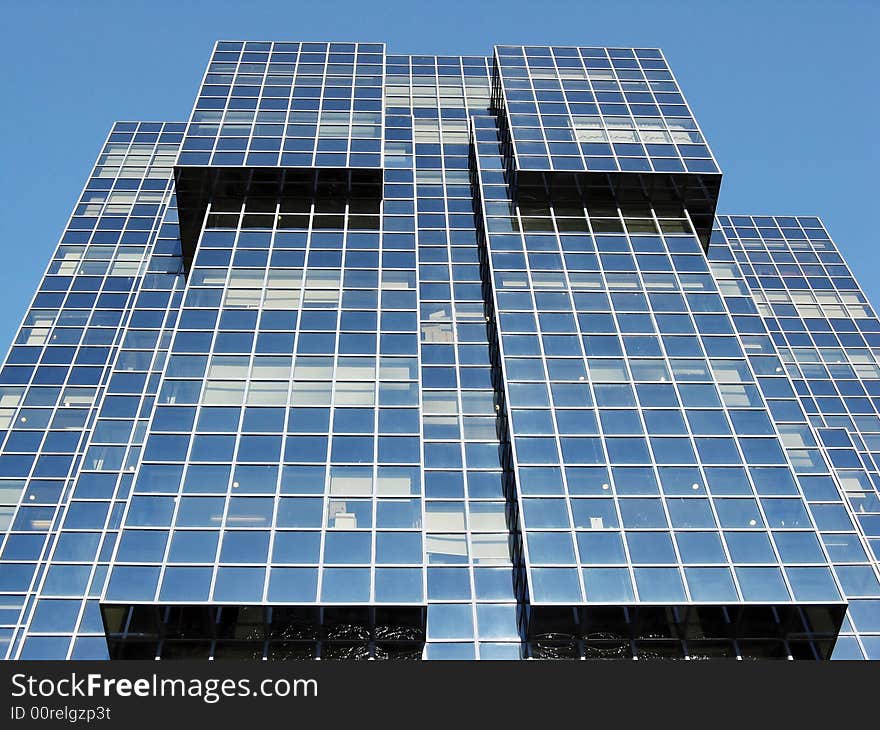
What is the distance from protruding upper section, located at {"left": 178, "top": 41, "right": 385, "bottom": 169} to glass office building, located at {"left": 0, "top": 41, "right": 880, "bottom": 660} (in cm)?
24

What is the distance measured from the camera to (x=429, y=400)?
37.9 metres

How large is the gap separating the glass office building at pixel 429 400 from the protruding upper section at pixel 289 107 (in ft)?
0.79

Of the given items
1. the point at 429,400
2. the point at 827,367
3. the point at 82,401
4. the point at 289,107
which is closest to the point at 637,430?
the point at 429,400

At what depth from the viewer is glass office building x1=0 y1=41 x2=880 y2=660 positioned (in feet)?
90.4

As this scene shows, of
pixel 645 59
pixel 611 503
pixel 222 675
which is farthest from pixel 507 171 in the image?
pixel 222 675

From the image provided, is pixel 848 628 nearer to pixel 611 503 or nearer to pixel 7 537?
pixel 611 503

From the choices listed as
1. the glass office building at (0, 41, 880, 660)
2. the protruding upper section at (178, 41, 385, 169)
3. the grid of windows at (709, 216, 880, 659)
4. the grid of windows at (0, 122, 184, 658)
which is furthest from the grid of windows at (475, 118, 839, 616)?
the grid of windows at (0, 122, 184, 658)

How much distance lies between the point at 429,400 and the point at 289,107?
837 inches

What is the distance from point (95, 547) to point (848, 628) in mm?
27116

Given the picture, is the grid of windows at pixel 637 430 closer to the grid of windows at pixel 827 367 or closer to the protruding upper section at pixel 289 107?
the grid of windows at pixel 827 367

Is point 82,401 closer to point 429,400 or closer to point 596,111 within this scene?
point 429,400

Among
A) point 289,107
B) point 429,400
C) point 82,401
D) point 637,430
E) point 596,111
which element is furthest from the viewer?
point 289,107

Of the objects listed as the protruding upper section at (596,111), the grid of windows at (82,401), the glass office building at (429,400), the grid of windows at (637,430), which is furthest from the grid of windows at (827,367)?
the grid of windows at (82,401)

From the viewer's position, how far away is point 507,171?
157 feet
